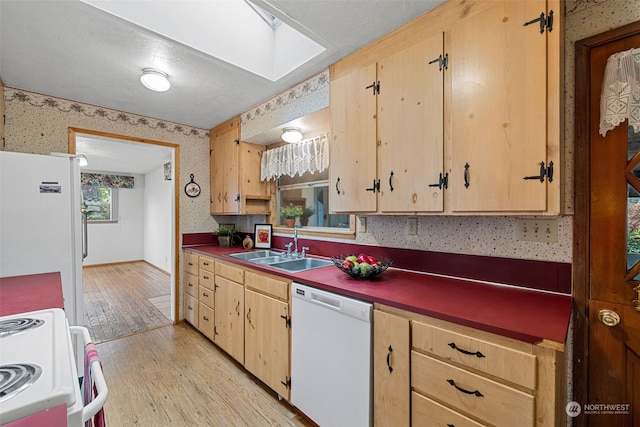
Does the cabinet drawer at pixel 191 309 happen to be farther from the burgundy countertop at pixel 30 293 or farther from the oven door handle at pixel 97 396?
the oven door handle at pixel 97 396

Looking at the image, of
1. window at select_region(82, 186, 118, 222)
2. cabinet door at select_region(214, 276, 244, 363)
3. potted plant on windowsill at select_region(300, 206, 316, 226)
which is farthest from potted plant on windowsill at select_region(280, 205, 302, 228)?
window at select_region(82, 186, 118, 222)

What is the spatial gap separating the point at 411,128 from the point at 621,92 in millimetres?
845

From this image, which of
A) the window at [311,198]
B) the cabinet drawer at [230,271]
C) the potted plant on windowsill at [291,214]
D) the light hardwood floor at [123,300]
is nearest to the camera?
the cabinet drawer at [230,271]

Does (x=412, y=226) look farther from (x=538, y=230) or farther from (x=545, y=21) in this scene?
(x=545, y=21)

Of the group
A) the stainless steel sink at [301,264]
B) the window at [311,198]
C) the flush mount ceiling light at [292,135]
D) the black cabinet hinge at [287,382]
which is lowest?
the black cabinet hinge at [287,382]

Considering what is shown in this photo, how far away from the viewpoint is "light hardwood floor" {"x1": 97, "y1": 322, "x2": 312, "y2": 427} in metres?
1.79

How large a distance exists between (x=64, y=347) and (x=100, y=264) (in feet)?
23.8

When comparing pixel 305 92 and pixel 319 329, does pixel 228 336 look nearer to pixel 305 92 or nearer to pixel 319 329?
pixel 319 329

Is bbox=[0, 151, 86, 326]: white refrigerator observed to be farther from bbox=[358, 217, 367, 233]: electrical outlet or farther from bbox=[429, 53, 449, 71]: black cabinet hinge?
bbox=[429, 53, 449, 71]: black cabinet hinge

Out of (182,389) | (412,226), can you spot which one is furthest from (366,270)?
(182,389)

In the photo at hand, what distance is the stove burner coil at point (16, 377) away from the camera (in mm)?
571

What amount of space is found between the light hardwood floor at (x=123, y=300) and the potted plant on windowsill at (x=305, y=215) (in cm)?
214

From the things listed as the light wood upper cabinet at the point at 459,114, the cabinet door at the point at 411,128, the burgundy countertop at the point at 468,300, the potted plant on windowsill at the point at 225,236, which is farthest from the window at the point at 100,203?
the cabinet door at the point at 411,128

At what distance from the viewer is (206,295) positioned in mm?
2863
